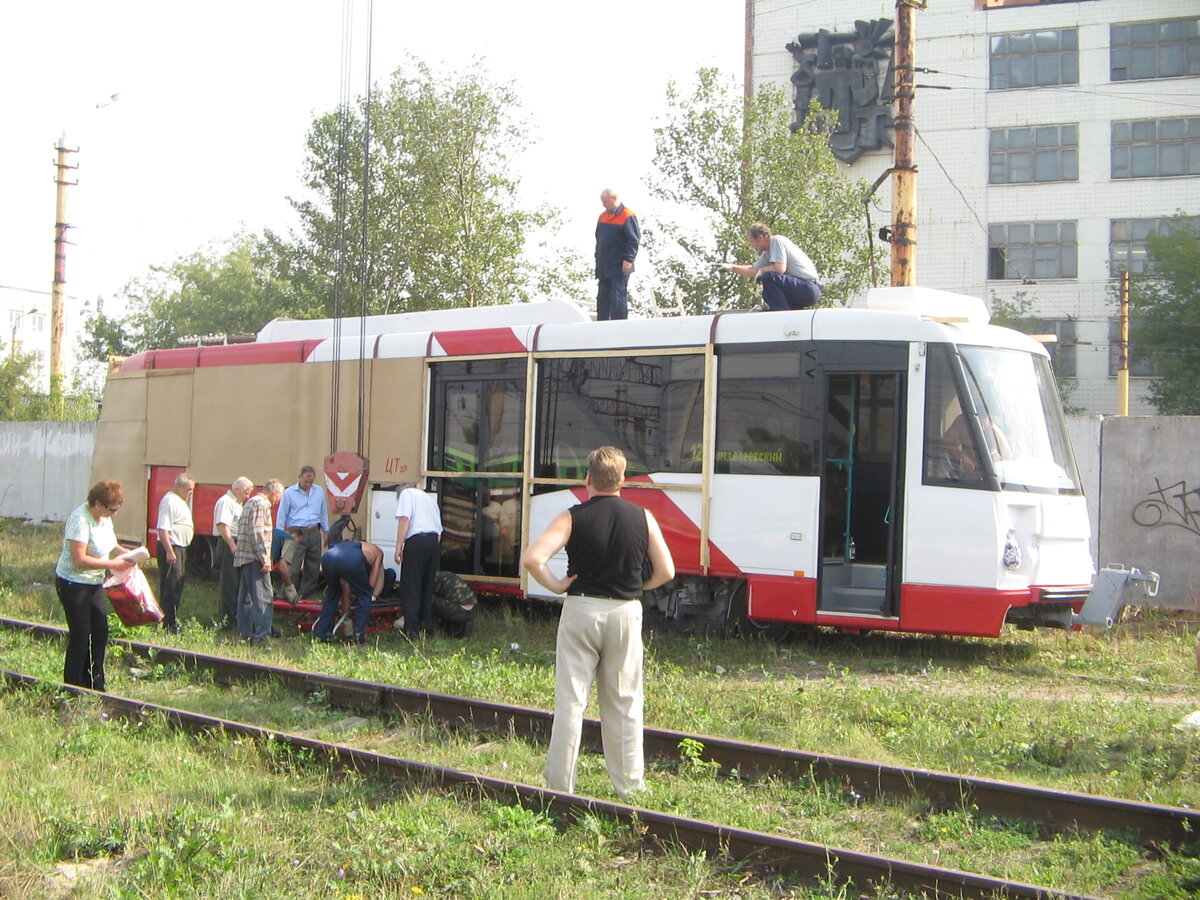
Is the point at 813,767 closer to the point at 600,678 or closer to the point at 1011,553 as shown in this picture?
the point at 600,678

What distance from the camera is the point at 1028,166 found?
41.9 metres

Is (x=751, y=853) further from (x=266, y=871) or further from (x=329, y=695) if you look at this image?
(x=329, y=695)

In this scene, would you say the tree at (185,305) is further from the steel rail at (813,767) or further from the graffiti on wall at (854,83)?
the steel rail at (813,767)

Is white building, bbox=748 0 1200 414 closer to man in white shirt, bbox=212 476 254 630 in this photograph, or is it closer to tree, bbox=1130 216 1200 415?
tree, bbox=1130 216 1200 415

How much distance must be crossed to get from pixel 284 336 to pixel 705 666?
7.20m

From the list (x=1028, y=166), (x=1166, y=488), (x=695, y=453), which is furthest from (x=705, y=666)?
(x=1028, y=166)

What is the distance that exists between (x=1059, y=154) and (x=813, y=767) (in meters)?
39.3

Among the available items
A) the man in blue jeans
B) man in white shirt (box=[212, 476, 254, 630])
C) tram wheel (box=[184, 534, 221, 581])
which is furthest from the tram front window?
tram wheel (box=[184, 534, 221, 581])

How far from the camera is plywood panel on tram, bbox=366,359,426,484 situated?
12.6 metres

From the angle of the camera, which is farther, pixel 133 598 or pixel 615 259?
pixel 615 259

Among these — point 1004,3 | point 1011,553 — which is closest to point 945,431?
point 1011,553

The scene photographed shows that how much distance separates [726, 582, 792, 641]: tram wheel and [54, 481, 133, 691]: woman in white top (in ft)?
17.0

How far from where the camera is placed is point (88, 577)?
27.3 ft

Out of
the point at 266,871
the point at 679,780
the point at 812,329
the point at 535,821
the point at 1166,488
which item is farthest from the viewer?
the point at 1166,488
